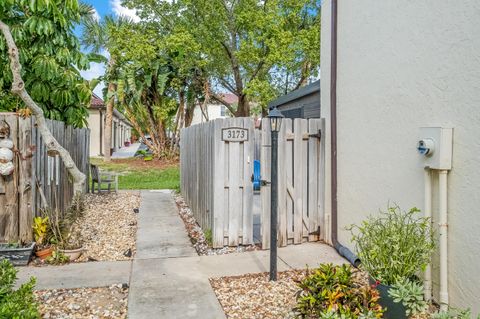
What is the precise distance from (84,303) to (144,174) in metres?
12.6

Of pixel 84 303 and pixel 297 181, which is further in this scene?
pixel 297 181

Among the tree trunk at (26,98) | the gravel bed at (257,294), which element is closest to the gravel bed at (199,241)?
the gravel bed at (257,294)

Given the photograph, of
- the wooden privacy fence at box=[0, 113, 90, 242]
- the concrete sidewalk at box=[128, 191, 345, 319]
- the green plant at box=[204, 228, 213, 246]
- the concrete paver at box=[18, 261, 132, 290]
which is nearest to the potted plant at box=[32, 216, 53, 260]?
the wooden privacy fence at box=[0, 113, 90, 242]

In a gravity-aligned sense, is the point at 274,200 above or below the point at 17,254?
above

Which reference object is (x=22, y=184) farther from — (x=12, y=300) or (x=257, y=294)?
(x=257, y=294)

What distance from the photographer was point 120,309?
140 inches

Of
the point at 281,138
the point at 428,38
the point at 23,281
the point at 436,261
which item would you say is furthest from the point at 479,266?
the point at 23,281

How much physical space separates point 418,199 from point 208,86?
55.5 ft

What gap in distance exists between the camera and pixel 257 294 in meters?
3.86

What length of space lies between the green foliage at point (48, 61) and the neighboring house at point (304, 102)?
418cm

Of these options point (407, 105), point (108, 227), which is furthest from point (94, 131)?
point (407, 105)

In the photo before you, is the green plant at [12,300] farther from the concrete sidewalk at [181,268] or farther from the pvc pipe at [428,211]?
the pvc pipe at [428,211]

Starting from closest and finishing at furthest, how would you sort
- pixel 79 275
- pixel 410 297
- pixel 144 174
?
1. pixel 410 297
2. pixel 79 275
3. pixel 144 174

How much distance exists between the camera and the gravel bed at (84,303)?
3439mm
